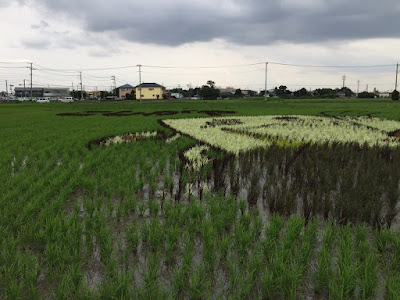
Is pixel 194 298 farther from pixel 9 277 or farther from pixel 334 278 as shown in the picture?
pixel 9 277

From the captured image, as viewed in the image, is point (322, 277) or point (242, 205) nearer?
point (322, 277)

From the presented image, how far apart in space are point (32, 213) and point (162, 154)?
5071mm

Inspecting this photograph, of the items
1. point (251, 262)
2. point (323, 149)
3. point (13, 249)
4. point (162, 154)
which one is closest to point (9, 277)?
point (13, 249)

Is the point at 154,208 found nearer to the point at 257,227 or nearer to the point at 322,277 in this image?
the point at 257,227

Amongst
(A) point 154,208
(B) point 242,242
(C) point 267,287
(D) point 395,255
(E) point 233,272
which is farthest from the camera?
(A) point 154,208

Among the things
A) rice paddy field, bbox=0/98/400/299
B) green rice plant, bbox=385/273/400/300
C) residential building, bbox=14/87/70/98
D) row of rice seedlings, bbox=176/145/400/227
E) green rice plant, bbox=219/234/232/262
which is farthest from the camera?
residential building, bbox=14/87/70/98

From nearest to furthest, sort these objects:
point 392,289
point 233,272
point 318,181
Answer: point 392,289 → point 233,272 → point 318,181

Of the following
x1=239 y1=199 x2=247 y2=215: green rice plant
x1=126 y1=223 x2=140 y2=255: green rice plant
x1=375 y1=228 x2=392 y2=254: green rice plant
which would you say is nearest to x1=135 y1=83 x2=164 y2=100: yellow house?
x1=239 y1=199 x2=247 y2=215: green rice plant

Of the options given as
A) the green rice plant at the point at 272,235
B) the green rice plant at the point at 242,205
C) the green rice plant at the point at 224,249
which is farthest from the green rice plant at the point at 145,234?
the green rice plant at the point at 242,205

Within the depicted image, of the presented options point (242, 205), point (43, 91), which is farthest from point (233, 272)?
point (43, 91)

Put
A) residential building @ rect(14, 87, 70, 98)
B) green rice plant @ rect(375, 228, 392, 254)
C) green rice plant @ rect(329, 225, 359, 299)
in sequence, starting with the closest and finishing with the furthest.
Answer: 1. green rice plant @ rect(329, 225, 359, 299)
2. green rice plant @ rect(375, 228, 392, 254)
3. residential building @ rect(14, 87, 70, 98)

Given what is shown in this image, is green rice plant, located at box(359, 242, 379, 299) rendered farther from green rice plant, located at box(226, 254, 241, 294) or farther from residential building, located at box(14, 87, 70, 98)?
residential building, located at box(14, 87, 70, 98)

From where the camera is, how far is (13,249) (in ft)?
10.7

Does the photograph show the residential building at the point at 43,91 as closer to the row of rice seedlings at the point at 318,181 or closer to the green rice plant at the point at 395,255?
the row of rice seedlings at the point at 318,181
